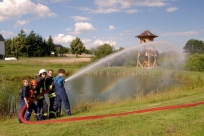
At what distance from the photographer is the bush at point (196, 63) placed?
33812 millimetres

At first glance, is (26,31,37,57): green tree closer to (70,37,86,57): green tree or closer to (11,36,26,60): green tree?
(11,36,26,60): green tree

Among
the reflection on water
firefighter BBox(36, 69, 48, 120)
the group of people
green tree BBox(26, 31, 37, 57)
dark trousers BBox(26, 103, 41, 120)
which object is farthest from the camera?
green tree BBox(26, 31, 37, 57)

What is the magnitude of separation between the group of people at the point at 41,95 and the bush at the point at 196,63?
29.5m

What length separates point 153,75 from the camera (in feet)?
107

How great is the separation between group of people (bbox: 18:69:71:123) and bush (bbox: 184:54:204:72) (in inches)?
1160


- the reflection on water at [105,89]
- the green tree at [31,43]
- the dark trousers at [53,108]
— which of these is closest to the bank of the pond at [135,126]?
the dark trousers at [53,108]

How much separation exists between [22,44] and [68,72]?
126ft

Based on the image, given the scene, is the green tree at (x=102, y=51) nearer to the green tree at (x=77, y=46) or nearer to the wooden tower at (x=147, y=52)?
the wooden tower at (x=147, y=52)

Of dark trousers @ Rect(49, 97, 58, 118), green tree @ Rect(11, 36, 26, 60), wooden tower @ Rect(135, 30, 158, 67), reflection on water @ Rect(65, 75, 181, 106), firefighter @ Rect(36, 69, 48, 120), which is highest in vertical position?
green tree @ Rect(11, 36, 26, 60)

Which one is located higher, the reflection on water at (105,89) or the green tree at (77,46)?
the green tree at (77,46)

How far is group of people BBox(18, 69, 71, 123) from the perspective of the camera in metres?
7.14

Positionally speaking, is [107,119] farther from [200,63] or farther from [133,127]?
[200,63]

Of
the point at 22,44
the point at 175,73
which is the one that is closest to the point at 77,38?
the point at 22,44

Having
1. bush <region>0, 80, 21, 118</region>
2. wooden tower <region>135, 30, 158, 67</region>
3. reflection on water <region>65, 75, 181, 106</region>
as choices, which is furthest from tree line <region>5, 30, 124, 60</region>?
bush <region>0, 80, 21, 118</region>
